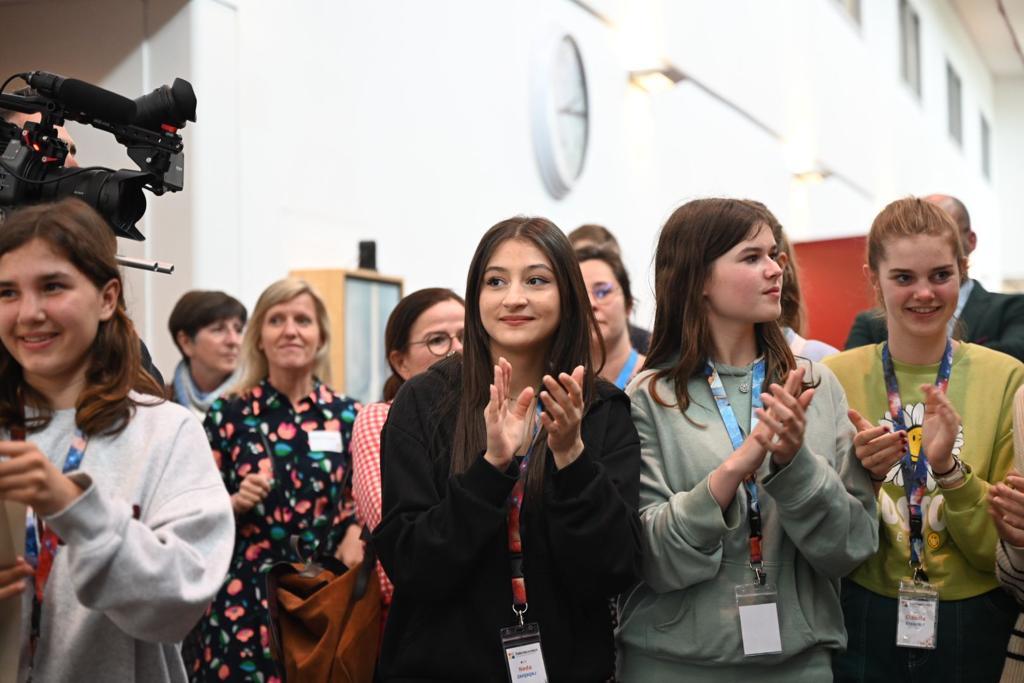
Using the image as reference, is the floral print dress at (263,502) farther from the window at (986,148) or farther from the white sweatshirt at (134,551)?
the window at (986,148)

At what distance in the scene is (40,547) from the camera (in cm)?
178

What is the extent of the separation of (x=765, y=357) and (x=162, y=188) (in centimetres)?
132

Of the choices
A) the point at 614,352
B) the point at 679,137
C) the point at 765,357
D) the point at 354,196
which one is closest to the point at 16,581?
the point at 765,357

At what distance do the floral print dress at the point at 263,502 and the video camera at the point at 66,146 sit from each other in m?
1.26

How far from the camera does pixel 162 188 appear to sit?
94.0 inches

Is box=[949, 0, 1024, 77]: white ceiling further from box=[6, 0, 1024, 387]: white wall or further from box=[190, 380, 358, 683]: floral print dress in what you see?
box=[190, 380, 358, 683]: floral print dress

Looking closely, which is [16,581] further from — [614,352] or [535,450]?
[614,352]

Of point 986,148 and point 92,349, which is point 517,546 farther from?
point 986,148

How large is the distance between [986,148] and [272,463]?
21.5 m

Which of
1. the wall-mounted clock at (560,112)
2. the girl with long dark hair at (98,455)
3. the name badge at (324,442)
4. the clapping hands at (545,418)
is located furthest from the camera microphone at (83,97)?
the wall-mounted clock at (560,112)

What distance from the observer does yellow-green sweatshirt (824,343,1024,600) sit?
241 cm

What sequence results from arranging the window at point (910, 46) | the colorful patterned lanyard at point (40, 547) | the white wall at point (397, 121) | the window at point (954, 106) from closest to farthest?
1. the colorful patterned lanyard at point (40, 547)
2. the white wall at point (397, 121)
3. the window at point (910, 46)
4. the window at point (954, 106)

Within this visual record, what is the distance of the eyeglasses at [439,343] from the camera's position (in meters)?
3.20

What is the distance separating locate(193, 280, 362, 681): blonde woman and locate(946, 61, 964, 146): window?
17067 mm
